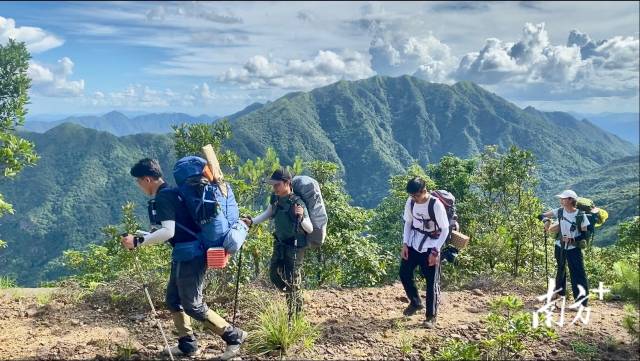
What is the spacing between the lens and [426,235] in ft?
23.4

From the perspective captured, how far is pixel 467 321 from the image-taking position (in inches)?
294

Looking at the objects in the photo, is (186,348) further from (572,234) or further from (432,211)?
(572,234)

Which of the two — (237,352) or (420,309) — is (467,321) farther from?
(237,352)

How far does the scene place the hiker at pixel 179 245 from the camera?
5.27 metres

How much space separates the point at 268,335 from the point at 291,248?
1.17 meters

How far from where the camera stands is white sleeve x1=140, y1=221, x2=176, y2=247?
16.7 ft

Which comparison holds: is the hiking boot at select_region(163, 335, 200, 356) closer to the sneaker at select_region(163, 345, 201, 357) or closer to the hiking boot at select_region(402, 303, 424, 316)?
the sneaker at select_region(163, 345, 201, 357)

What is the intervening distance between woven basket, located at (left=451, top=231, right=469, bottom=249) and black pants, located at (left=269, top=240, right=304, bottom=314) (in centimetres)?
251

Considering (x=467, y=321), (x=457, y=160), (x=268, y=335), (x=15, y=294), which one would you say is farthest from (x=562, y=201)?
(x=457, y=160)

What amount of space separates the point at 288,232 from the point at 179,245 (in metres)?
1.48

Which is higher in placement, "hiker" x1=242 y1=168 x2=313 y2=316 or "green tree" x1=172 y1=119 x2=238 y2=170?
"green tree" x1=172 y1=119 x2=238 y2=170

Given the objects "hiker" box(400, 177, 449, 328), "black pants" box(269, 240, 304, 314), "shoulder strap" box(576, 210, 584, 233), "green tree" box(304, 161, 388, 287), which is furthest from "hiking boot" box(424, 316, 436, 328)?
"green tree" box(304, 161, 388, 287)

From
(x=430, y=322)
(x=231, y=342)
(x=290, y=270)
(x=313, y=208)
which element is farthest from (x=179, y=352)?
(x=430, y=322)

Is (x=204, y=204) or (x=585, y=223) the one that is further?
(x=585, y=223)
